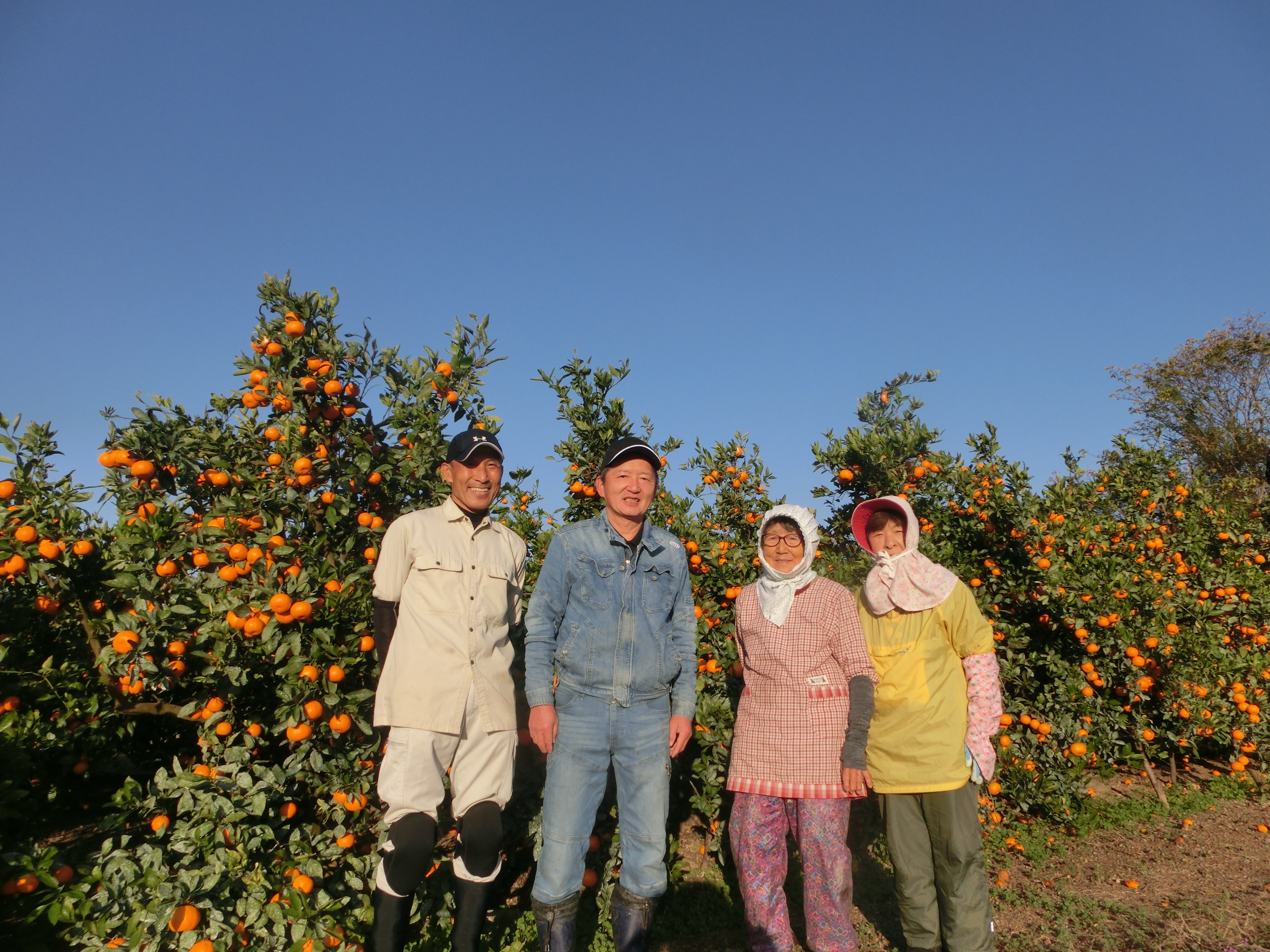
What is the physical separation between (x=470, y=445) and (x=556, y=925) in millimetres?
1662

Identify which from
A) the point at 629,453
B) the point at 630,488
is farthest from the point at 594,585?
the point at 629,453

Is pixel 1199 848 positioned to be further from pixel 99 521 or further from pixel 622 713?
pixel 99 521

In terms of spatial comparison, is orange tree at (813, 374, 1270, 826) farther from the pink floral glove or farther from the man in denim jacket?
the man in denim jacket

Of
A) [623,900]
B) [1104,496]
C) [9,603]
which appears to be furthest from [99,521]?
[1104,496]

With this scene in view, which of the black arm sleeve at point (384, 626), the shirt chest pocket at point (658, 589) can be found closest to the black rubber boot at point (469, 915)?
the black arm sleeve at point (384, 626)

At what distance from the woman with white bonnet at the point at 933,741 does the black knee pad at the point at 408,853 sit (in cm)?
168

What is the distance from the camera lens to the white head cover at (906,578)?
267 cm

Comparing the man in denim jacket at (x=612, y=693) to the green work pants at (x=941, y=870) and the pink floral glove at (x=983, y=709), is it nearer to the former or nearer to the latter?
the green work pants at (x=941, y=870)

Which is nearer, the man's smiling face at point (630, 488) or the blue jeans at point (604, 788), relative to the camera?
the blue jeans at point (604, 788)

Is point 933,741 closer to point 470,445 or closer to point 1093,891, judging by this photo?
point 1093,891

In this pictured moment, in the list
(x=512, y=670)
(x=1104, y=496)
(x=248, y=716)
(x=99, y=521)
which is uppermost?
(x=1104, y=496)

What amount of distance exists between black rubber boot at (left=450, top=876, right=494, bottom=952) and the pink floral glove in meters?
1.83

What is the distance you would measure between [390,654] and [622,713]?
831 millimetres

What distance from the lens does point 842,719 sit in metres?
2.59
